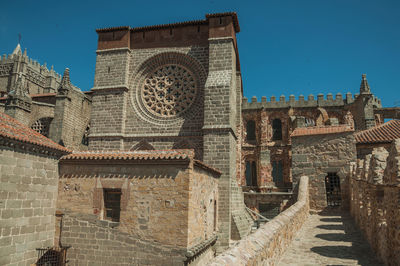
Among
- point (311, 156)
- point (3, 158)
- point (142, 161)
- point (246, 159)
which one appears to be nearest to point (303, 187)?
point (311, 156)

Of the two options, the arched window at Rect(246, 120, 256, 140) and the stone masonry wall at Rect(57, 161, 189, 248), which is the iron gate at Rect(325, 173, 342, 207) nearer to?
the stone masonry wall at Rect(57, 161, 189, 248)

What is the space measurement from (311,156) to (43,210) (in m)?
10.8

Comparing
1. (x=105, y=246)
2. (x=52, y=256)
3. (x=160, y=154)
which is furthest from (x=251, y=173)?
(x=52, y=256)

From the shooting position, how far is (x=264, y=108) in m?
27.4

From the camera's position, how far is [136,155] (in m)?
9.26

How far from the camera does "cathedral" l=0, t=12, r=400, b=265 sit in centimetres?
857

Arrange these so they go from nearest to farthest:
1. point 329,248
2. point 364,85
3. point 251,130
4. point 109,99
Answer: point 329,248, point 109,99, point 364,85, point 251,130

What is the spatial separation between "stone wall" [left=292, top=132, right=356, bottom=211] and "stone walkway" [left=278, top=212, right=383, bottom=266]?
14.0 feet

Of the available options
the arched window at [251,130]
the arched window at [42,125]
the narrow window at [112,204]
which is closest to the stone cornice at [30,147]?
the narrow window at [112,204]

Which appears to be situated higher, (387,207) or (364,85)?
(364,85)

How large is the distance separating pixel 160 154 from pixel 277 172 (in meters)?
18.9

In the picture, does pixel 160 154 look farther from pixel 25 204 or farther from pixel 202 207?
pixel 25 204

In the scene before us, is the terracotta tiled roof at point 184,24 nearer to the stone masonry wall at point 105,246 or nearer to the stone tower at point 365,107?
the stone masonry wall at point 105,246

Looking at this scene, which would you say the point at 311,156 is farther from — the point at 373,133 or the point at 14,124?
the point at 14,124
